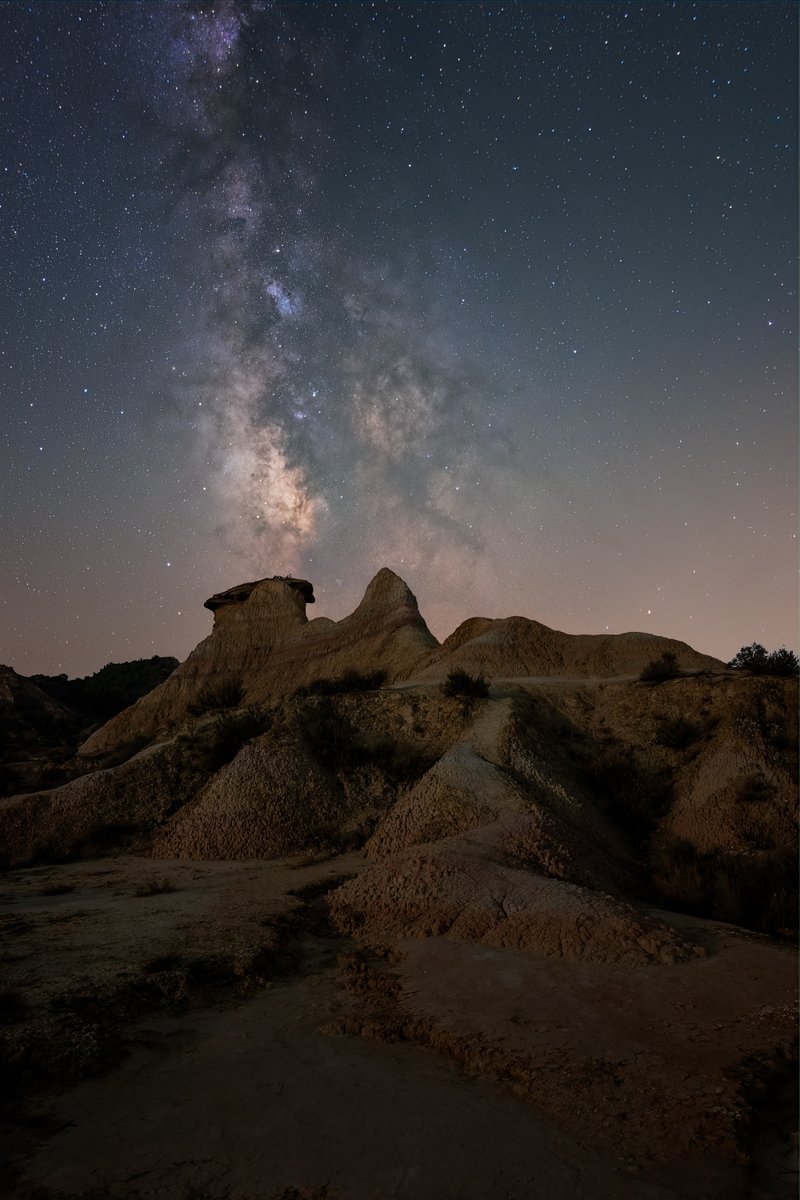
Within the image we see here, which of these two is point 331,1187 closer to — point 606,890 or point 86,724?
point 606,890

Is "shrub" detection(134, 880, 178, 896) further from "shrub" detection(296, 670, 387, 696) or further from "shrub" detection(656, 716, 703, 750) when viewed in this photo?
"shrub" detection(656, 716, 703, 750)

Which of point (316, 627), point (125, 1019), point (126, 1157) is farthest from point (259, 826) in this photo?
point (316, 627)

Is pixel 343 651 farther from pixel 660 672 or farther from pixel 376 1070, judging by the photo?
pixel 376 1070

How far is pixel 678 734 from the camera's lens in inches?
529

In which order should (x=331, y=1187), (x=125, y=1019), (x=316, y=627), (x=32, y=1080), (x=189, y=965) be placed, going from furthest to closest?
(x=316, y=627) < (x=189, y=965) < (x=125, y=1019) < (x=32, y=1080) < (x=331, y=1187)

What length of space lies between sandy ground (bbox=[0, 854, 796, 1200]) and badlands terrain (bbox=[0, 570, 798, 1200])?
Result: 2 centimetres

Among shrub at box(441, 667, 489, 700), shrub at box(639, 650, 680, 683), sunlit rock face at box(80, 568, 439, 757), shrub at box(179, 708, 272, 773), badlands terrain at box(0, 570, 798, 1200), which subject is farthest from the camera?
sunlit rock face at box(80, 568, 439, 757)

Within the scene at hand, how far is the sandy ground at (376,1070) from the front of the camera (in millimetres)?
2789

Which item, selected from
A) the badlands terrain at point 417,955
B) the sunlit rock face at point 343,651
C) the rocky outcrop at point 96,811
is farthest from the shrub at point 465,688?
the rocky outcrop at point 96,811

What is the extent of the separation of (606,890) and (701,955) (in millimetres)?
2523

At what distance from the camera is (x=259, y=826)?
11242mm

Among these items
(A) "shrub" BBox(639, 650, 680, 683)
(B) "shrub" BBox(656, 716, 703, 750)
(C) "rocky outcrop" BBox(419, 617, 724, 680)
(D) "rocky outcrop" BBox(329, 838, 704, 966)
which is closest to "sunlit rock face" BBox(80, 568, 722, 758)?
(C) "rocky outcrop" BBox(419, 617, 724, 680)

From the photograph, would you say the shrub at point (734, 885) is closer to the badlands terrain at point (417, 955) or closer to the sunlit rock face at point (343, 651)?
the badlands terrain at point (417, 955)

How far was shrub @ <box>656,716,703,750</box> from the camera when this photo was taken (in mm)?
13383
